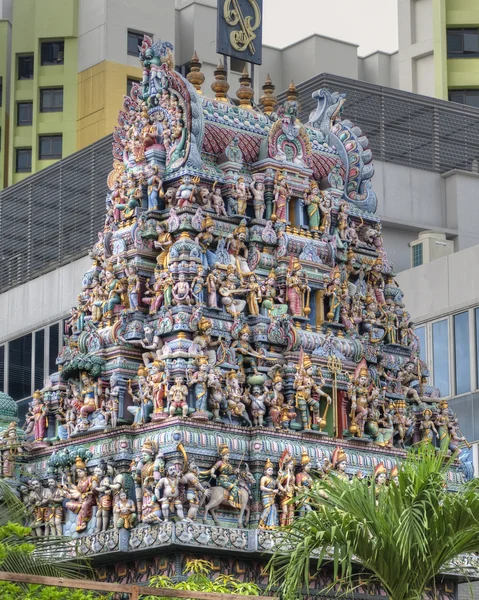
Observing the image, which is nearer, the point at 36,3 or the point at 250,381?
the point at 250,381

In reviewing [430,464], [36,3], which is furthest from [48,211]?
[430,464]

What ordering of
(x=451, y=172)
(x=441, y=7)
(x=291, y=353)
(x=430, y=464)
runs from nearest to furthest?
(x=430, y=464)
(x=291, y=353)
(x=451, y=172)
(x=441, y=7)

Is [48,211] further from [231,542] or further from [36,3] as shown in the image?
[231,542]

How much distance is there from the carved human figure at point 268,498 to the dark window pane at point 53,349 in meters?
27.9

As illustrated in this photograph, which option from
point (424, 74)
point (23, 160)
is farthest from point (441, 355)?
point (23, 160)

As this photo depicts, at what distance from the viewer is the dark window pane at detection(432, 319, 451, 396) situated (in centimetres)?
7100

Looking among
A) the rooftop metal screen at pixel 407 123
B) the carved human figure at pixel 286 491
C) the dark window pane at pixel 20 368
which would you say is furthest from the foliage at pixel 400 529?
the dark window pane at pixel 20 368

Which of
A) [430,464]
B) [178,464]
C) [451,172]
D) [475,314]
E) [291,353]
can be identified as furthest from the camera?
[451,172]

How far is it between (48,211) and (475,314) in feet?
62.6

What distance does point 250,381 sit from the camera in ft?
168

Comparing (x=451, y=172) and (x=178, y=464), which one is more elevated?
(x=451, y=172)

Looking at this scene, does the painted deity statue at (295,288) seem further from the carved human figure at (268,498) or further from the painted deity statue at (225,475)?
the painted deity statue at (225,475)

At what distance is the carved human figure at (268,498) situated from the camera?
49.8 metres

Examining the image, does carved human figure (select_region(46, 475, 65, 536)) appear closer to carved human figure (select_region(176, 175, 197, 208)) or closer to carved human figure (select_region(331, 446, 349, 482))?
carved human figure (select_region(331, 446, 349, 482))
